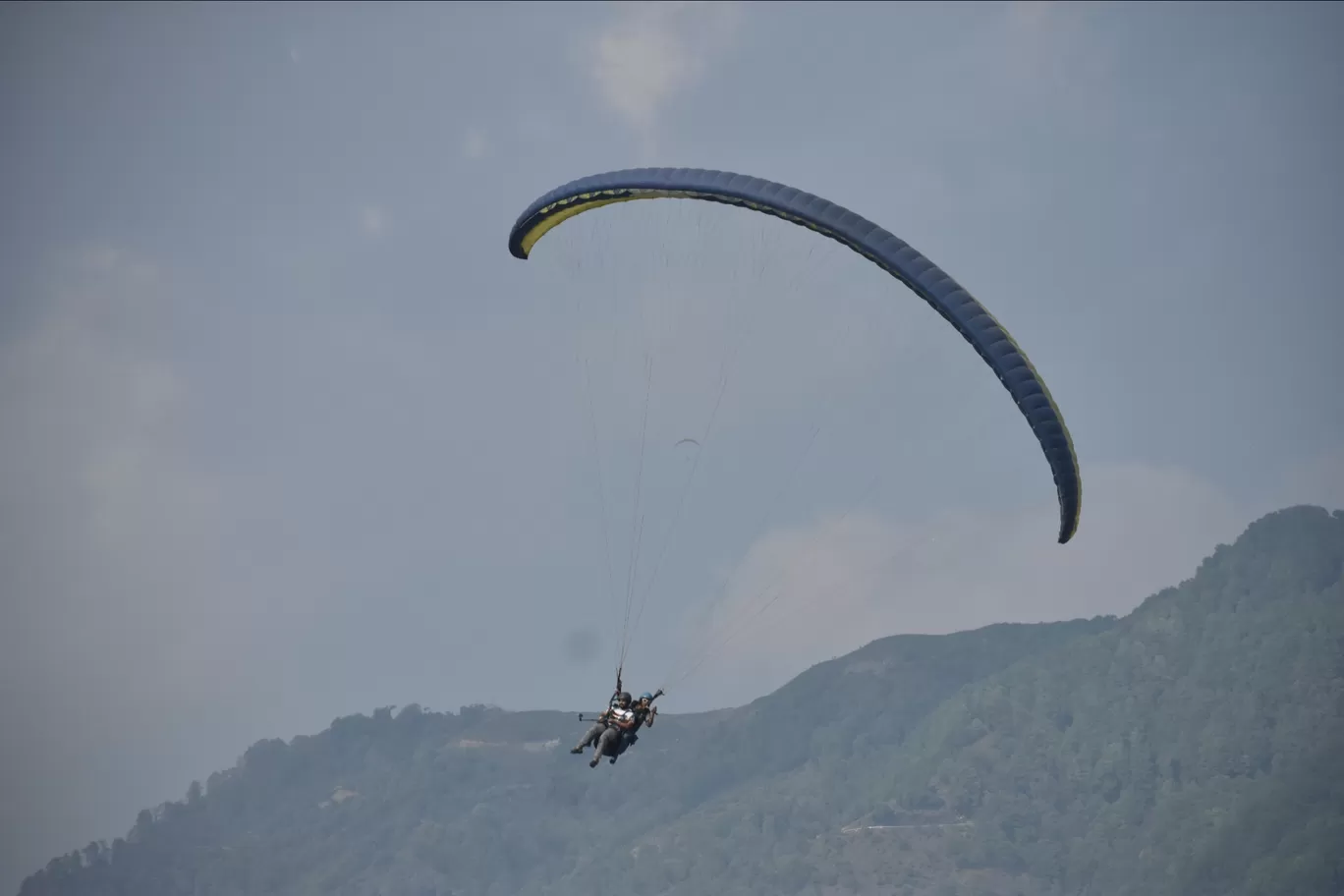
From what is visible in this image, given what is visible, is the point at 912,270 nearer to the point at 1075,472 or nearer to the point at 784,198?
the point at 784,198

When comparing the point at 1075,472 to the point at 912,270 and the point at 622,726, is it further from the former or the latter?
the point at 622,726

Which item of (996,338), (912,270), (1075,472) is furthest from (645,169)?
(1075,472)

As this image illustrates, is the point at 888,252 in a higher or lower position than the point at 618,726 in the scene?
higher

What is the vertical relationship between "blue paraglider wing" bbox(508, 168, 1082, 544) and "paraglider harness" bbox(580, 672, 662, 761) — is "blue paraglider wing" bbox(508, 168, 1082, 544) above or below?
above

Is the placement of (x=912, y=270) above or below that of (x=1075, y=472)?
above

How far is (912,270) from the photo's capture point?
41.3 metres

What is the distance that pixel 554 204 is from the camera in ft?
152

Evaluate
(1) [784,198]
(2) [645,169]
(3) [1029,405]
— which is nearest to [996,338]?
(3) [1029,405]

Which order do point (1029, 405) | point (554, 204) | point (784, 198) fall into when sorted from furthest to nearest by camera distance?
1. point (554, 204)
2. point (784, 198)
3. point (1029, 405)

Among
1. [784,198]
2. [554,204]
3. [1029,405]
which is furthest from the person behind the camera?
[554,204]

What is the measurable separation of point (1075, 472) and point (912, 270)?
262 inches

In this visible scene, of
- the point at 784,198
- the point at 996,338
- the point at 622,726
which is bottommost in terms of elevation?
the point at 622,726

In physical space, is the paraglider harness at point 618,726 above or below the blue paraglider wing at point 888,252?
below

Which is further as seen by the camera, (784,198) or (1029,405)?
(784,198)
